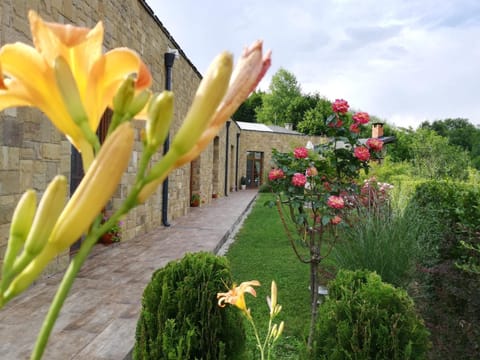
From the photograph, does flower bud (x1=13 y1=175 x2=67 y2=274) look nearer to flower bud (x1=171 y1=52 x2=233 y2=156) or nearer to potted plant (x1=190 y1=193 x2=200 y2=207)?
flower bud (x1=171 y1=52 x2=233 y2=156)

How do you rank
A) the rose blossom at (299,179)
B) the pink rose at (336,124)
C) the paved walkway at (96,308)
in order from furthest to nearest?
the pink rose at (336,124) → the rose blossom at (299,179) → the paved walkway at (96,308)

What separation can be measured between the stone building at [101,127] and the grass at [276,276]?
1824 millimetres

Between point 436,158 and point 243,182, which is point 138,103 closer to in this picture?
point 436,158

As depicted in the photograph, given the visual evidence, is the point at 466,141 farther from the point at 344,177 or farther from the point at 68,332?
the point at 68,332

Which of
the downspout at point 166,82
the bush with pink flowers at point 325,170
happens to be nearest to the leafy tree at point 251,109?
the downspout at point 166,82

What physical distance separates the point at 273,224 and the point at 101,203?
395 inches

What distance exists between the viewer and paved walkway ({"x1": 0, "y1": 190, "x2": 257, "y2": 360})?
102 inches

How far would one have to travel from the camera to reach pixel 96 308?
3346 millimetres

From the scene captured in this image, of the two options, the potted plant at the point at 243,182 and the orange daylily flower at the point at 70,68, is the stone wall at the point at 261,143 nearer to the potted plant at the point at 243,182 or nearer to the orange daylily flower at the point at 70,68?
the potted plant at the point at 243,182

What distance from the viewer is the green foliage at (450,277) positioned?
9.37 feet

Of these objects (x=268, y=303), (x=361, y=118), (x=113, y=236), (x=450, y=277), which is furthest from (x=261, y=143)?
(x=268, y=303)

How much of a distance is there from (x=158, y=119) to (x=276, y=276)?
5.35 m

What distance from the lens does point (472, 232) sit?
3389mm

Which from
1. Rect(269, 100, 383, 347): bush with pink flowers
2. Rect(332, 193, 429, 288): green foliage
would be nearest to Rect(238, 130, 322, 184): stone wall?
Rect(332, 193, 429, 288): green foliage
